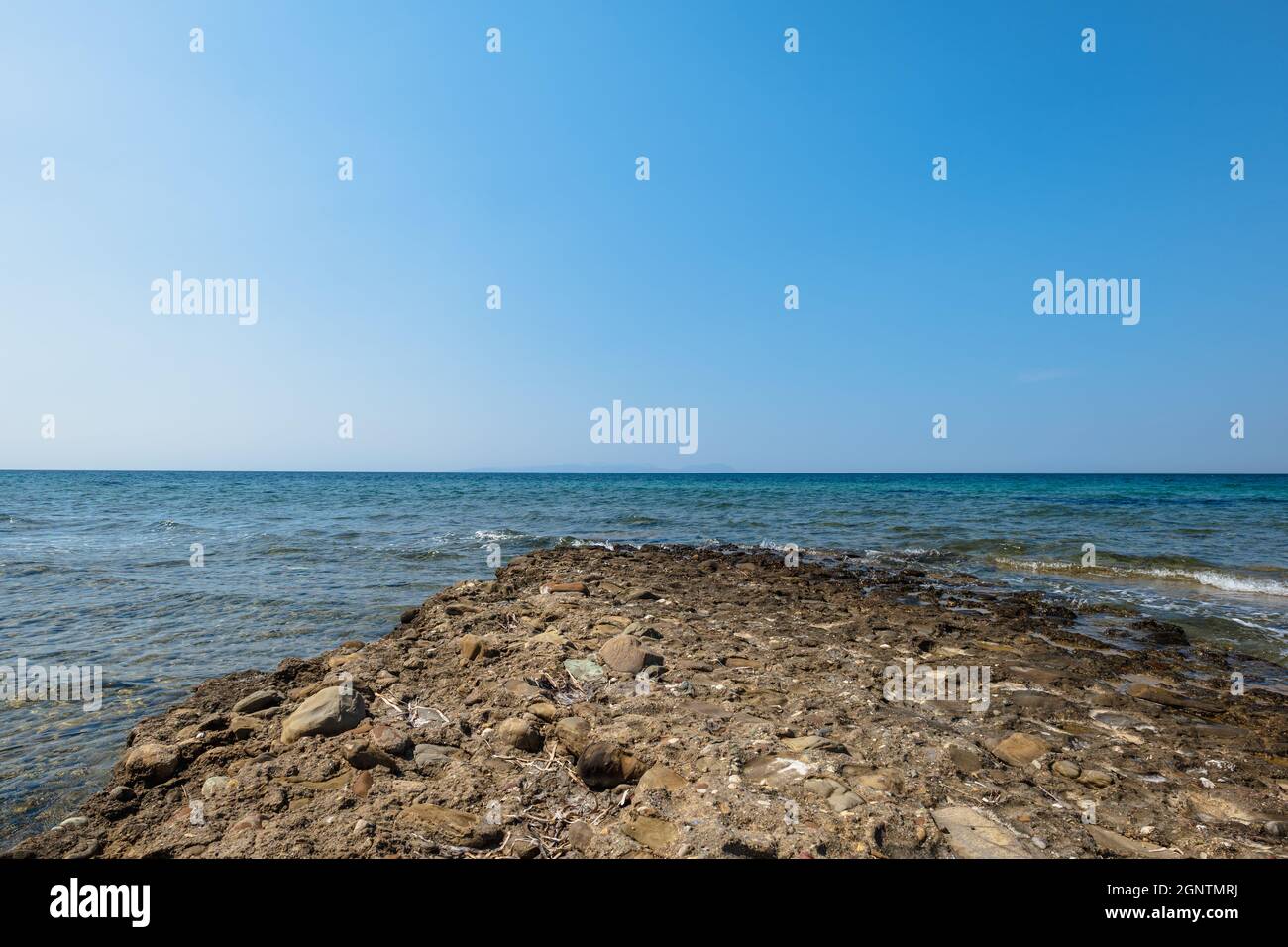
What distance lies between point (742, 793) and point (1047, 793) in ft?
7.15

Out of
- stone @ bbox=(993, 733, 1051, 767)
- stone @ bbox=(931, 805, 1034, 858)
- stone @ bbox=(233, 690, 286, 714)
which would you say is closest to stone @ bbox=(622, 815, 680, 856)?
stone @ bbox=(931, 805, 1034, 858)

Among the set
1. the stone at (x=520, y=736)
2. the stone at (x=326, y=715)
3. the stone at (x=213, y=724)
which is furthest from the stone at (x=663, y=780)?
the stone at (x=213, y=724)

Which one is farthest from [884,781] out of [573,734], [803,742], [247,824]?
[247,824]

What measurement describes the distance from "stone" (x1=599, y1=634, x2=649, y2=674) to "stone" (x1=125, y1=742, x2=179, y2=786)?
144 inches

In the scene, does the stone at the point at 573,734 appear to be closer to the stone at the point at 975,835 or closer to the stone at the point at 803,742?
the stone at the point at 803,742

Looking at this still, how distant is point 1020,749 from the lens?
4.64 metres

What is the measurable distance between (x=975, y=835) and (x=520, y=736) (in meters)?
3.04

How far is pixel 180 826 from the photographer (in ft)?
11.6

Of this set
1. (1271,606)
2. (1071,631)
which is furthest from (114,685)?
(1271,606)

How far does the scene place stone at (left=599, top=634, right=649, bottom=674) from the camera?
6156 millimetres

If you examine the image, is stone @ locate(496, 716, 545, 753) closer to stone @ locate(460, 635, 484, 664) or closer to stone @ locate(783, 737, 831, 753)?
stone @ locate(783, 737, 831, 753)

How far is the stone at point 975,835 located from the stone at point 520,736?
273 cm

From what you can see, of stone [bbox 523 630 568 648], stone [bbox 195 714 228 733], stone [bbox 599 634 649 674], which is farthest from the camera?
stone [bbox 523 630 568 648]

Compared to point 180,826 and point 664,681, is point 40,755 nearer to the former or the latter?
point 180,826
